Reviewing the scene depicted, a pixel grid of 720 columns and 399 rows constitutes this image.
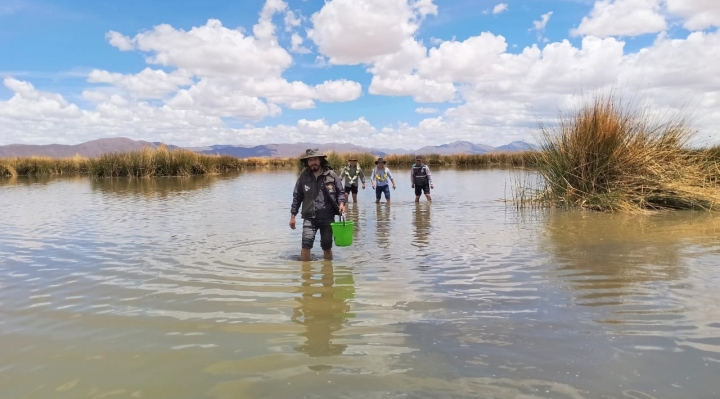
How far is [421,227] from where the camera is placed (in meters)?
10.7

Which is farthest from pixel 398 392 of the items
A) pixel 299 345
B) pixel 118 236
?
pixel 118 236

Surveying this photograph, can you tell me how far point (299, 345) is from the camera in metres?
4.05

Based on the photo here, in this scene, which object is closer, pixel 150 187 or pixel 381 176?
pixel 381 176

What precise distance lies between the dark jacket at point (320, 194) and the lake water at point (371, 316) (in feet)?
2.60

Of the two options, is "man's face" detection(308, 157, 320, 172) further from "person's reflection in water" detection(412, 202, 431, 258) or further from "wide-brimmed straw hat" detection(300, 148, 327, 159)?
"person's reflection in water" detection(412, 202, 431, 258)

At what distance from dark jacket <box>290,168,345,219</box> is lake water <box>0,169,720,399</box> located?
79cm

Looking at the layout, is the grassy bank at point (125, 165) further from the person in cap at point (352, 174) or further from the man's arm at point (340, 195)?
the man's arm at point (340, 195)

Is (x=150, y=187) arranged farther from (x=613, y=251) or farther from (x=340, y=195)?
(x=613, y=251)

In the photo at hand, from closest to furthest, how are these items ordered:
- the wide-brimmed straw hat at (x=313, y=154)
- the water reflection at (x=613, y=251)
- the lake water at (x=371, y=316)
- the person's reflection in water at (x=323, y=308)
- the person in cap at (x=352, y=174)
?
1. the lake water at (x=371, y=316)
2. the person's reflection in water at (x=323, y=308)
3. the water reflection at (x=613, y=251)
4. the wide-brimmed straw hat at (x=313, y=154)
5. the person in cap at (x=352, y=174)

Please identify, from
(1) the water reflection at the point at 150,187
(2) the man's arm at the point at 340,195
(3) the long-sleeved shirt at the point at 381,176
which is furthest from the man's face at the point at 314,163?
(1) the water reflection at the point at 150,187

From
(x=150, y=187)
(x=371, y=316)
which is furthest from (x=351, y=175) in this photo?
(x=150, y=187)

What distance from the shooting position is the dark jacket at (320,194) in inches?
286

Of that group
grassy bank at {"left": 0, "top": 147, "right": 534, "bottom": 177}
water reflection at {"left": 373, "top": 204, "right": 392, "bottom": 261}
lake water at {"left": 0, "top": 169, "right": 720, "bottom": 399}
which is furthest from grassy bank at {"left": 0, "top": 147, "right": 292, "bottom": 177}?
lake water at {"left": 0, "top": 169, "right": 720, "bottom": 399}

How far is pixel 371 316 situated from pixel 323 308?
0.58 metres
